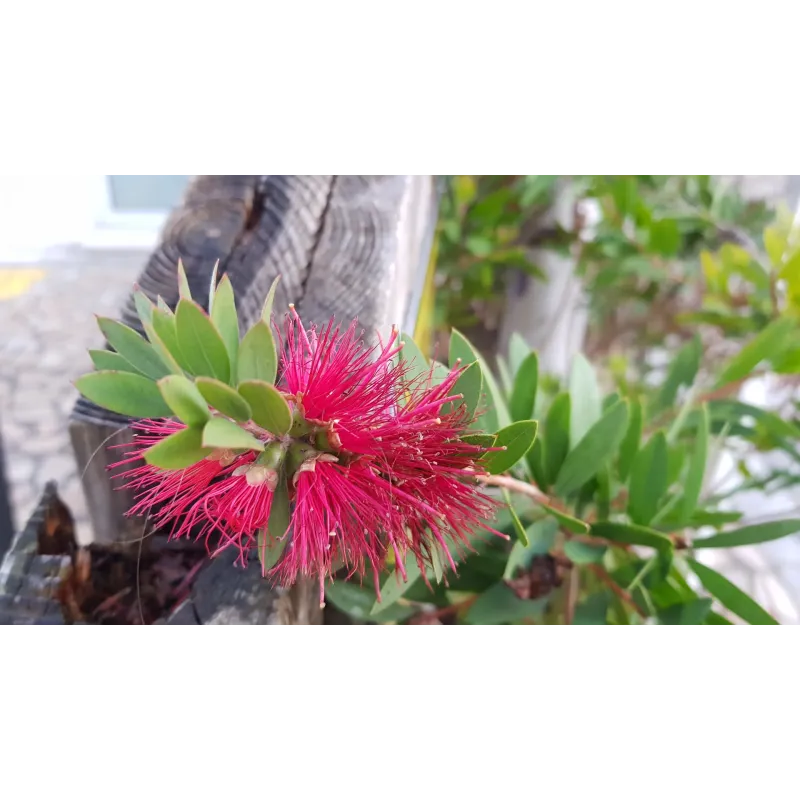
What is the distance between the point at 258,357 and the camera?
0.22m

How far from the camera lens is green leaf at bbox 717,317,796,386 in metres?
0.56

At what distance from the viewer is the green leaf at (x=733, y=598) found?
42 centimetres

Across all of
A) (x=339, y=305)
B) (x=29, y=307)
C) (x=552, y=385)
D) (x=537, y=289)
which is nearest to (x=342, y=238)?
(x=339, y=305)

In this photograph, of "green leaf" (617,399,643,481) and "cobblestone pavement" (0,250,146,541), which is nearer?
"green leaf" (617,399,643,481)

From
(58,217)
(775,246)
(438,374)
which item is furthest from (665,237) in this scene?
(58,217)

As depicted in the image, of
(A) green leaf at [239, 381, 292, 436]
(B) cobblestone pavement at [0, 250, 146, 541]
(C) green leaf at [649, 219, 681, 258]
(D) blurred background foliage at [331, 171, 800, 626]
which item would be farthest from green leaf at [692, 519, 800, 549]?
(B) cobblestone pavement at [0, 250, 146, 541]

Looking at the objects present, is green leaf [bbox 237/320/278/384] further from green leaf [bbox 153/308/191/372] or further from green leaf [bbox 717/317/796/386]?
green leaf [bbox 717/317/796/386]

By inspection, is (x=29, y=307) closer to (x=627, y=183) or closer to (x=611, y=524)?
(x=627, y=183)

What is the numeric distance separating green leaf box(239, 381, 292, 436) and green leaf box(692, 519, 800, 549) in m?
0.36

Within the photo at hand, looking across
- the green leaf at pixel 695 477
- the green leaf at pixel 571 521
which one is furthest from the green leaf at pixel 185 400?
the green leaf at pixel 695 477

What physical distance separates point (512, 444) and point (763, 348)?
40 centimetres

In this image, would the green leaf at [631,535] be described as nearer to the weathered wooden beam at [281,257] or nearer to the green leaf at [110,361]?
the weathered wooden beam at [281,257]

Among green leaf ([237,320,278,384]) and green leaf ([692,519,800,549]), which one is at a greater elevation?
green leaf ([237,320,278,384])

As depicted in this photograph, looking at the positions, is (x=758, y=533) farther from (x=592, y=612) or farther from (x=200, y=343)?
(x=200, y=343)
